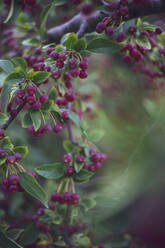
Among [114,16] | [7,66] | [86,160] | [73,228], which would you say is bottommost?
[73,228]

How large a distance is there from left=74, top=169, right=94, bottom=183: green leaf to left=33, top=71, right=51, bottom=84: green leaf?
304mm

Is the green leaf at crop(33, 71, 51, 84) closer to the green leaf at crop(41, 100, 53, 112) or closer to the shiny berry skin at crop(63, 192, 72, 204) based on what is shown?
the green leaf at crop(41, 100, 53, 112)

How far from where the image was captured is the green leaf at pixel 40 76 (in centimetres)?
67

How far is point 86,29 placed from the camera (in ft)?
2.55

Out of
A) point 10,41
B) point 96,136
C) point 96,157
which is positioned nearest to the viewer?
point 96,157

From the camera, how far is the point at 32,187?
682mm

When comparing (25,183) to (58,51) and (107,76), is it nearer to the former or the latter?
(58,51)

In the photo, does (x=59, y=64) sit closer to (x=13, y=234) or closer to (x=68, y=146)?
(x=68, y=146)

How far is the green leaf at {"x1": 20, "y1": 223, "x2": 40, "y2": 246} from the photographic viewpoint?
85 cm

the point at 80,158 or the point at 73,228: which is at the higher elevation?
the point at 80,158

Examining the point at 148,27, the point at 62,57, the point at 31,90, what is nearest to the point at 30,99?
the point at 31,90

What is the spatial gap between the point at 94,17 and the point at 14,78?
0.27 meters

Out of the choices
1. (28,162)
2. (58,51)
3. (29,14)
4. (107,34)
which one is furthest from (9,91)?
(28,162)

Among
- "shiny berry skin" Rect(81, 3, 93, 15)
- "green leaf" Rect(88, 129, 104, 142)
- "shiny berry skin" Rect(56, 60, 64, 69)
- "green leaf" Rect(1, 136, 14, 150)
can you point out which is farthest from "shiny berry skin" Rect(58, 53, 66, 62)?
"green leaf" Rect(88, 129, 104, 142)
